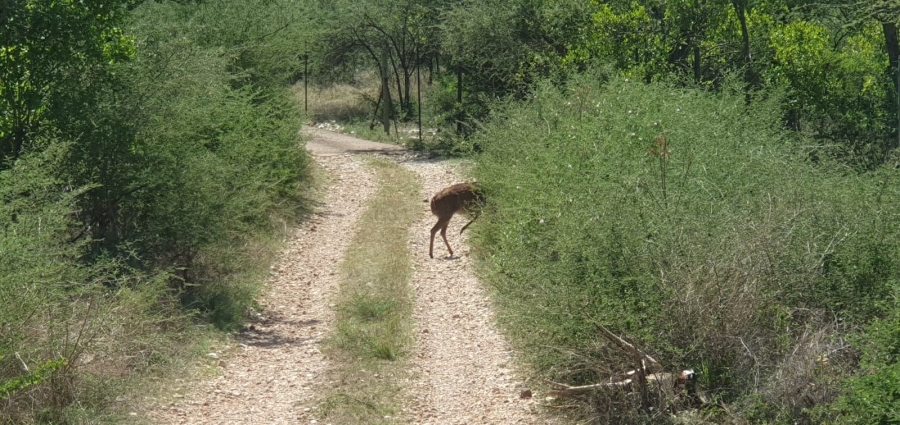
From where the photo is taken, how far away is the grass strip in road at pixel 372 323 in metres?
8.75

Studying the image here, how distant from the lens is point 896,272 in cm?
741

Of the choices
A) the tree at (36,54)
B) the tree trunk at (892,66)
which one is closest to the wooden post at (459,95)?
the tree trunk at (892,66)

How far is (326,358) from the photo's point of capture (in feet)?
34.0

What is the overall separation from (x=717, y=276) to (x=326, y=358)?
468 cm

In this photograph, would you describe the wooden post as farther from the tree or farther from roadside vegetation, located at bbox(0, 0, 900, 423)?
the tree

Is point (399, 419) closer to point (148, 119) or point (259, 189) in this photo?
point (148, 119)

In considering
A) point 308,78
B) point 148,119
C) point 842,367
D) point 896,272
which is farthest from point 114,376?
point 308,78

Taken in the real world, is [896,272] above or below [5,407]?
above

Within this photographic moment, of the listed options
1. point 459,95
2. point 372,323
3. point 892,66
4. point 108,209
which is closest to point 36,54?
point 108,209

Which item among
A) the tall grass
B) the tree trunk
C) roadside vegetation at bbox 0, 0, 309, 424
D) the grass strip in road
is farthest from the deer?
the tree trunk

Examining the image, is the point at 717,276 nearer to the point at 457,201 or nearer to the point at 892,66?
the point at 457,201

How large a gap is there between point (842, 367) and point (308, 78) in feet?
127

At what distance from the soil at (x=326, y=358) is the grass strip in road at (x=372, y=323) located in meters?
0.17

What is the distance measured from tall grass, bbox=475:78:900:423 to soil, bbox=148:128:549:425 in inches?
28.3
